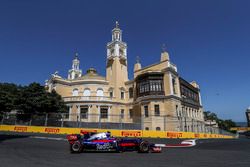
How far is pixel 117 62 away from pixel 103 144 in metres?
37.6

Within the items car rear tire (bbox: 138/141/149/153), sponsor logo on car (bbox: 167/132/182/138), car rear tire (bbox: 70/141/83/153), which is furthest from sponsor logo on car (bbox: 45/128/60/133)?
car rear tire (bbox: 138/141/149/153)

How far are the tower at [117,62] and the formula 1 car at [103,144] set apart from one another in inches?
1330

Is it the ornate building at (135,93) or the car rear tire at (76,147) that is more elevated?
the ornate building at (135,93)

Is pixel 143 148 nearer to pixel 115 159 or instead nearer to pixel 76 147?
pixel 115 159

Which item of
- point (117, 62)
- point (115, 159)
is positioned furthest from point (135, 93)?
point (115, 159)

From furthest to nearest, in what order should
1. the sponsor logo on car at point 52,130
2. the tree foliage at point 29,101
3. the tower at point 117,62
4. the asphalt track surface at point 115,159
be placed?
the tower at point 117,62 < the tree foliage at point 29,101 < the sponsor logo on car at point 52,130 < the asphalt track surface at point 115,159

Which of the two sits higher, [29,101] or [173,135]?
[29,101]

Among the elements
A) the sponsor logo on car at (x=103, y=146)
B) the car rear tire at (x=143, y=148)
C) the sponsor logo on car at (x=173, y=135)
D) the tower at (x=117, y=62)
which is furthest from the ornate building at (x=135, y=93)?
the sponsor logo on car at (x=103, y=146)

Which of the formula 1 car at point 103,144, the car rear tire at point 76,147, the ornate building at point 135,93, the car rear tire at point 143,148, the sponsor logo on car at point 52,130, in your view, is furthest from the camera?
the ornate building at point 135,93

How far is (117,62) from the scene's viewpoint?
46594 mm

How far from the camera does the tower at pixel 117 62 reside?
4550 cm

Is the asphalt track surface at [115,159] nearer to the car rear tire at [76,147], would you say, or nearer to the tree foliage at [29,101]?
the car rear tire at [76,147]

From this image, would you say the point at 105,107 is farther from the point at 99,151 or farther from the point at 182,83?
the point at 99,151

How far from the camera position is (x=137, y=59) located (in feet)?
149
